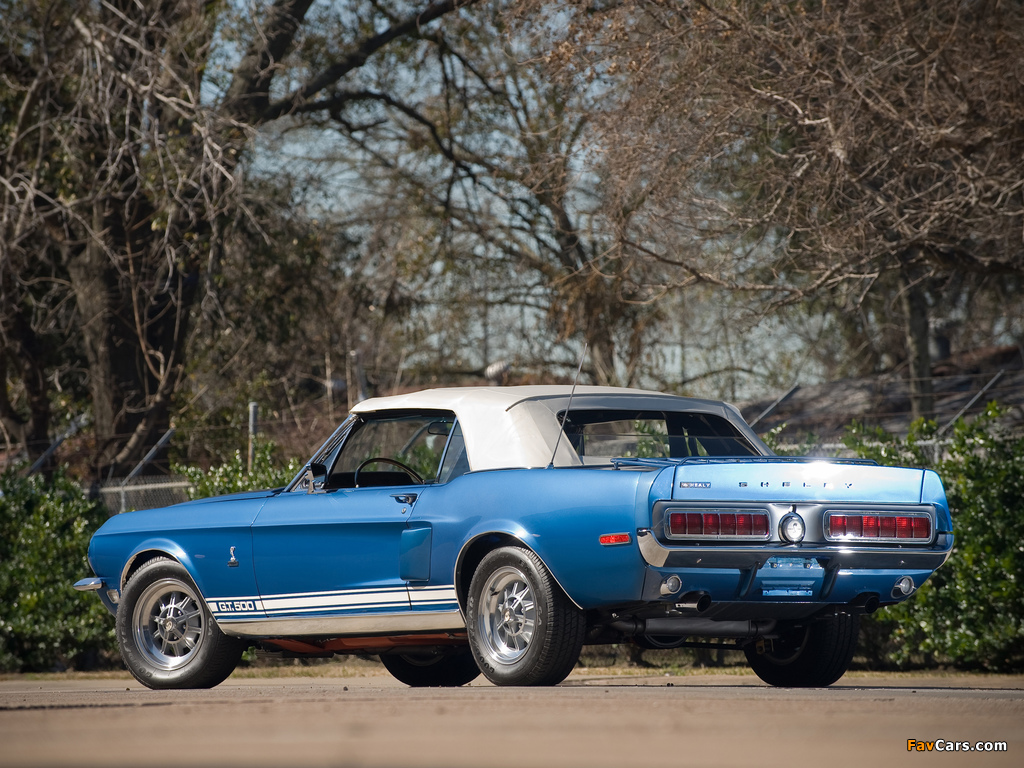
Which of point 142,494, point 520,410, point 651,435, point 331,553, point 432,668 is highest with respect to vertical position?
point 520,410

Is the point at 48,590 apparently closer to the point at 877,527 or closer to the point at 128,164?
the point at 128,164

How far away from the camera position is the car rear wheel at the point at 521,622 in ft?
21.1

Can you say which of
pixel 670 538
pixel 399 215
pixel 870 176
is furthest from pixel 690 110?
pixel 399 215

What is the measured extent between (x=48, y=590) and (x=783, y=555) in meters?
8.21

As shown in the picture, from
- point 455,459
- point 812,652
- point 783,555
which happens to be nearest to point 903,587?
point 783,555

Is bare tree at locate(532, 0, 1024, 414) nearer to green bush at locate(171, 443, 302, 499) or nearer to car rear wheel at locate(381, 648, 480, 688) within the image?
green bush at locate(171, 443, 302, 499)

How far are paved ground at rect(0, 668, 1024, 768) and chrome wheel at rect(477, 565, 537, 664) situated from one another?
0.23m

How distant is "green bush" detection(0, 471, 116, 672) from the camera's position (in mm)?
12297

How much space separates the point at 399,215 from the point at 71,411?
608cm

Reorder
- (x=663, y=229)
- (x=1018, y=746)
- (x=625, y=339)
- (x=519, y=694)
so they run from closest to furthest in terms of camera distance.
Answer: (x=1018, y=746)
(x=519, y=694)
(x=663, y=229)
(x=625, y=339)

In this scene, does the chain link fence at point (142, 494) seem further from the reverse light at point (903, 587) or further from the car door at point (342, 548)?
the reverse light at point (903, 587)

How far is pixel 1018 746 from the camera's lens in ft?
15.0

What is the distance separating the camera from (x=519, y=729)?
4.79 m

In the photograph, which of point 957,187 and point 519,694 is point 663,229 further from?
point 519,694
